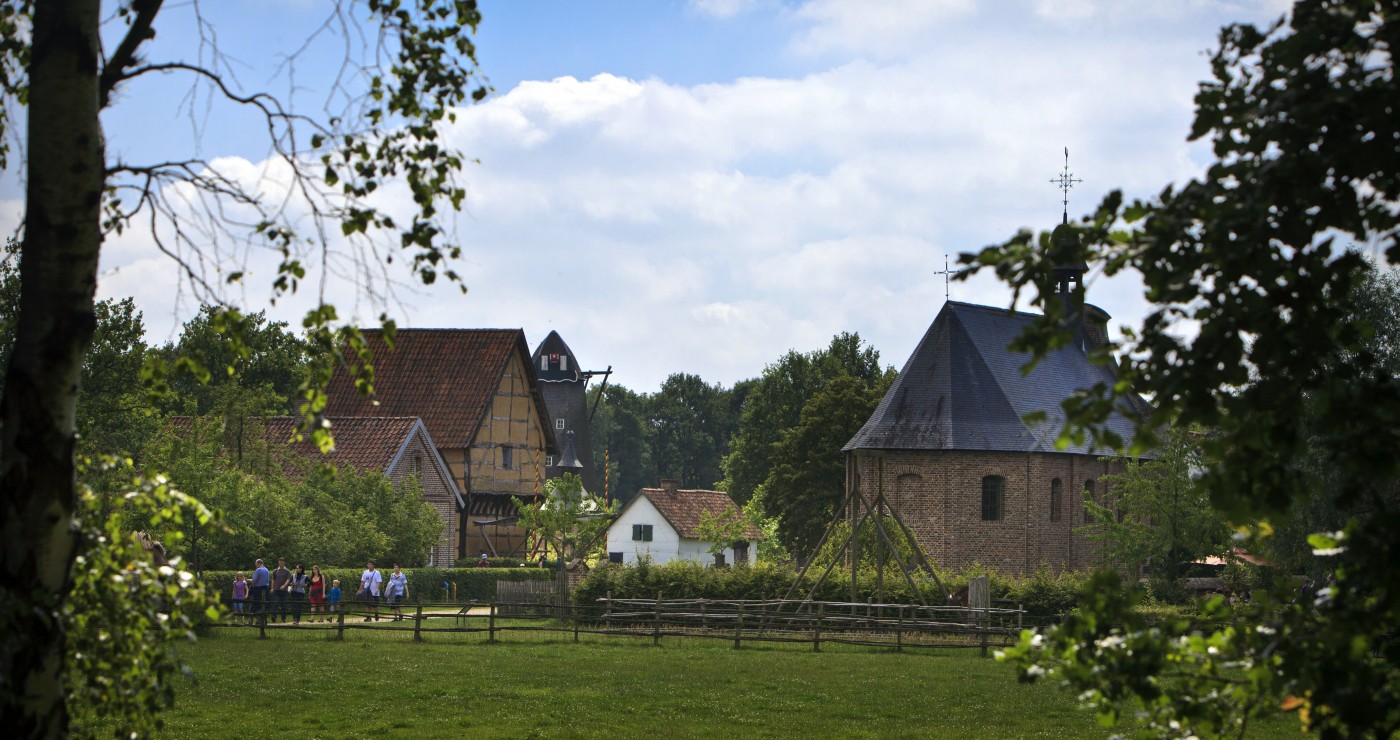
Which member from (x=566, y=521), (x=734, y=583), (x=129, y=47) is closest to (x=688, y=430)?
(x=566, y=521)

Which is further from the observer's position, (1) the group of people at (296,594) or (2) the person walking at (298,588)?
(2) the person walking at (298,588)

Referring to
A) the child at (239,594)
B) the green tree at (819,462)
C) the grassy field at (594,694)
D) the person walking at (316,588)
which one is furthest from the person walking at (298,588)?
the green tree at (819,462)

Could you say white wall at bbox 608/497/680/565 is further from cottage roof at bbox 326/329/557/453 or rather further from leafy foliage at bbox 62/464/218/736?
leafy foliage at bbox 62/464/218/736

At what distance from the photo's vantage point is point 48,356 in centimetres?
525

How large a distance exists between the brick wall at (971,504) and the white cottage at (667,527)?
87.6 ft

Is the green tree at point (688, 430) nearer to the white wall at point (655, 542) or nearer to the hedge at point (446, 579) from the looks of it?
the white wall at point (655, 542)

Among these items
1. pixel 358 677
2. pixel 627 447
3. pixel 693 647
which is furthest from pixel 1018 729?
pixel 627 447

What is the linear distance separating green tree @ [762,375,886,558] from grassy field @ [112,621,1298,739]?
30179mm

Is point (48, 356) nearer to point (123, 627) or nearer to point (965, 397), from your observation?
point (123, 627)

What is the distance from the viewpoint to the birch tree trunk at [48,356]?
504cm

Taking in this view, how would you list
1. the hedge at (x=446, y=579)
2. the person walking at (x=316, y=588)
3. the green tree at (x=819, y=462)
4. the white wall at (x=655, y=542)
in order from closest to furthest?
1. the person walking at (x=316, y=588)
2. the hedge at (x=446, y=579)
3. the green tree at (x=819, y=462)
4. the white wall at (x=655, y=542)

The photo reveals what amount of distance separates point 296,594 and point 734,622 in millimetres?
9049

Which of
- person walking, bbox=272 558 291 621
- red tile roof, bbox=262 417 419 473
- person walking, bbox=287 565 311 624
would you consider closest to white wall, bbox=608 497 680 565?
red tile roof, bbox=262 417 419 473

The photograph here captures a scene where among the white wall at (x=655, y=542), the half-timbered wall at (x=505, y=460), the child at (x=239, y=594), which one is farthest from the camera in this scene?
the white wall at (x=655, y=542)
